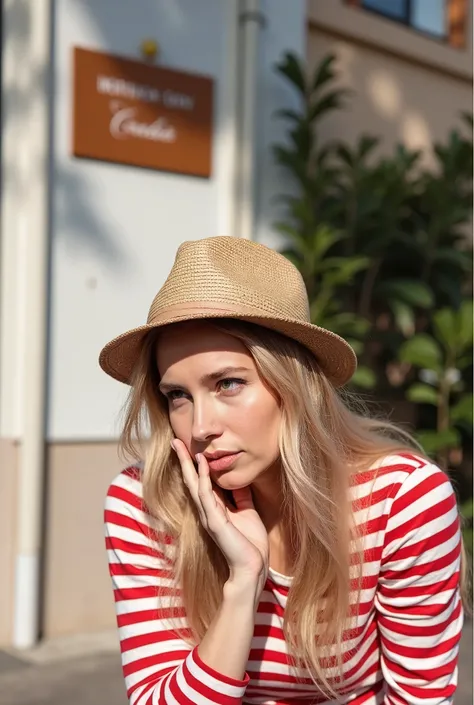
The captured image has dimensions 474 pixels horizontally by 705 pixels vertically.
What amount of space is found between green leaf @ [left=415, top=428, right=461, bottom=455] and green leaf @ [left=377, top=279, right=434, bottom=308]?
0.80 m

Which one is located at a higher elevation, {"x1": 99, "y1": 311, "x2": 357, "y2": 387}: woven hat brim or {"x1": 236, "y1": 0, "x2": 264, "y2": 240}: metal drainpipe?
{"x1": 236, "y1": 0, "x2": 264, "y2": 240}: metal drainpipe

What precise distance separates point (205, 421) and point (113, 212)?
3.07 meters

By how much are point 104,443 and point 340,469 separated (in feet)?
9.47

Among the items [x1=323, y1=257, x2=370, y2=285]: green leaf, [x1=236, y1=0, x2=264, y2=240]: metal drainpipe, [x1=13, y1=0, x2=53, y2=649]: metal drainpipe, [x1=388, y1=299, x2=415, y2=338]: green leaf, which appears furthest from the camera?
[x1=388, y1=299, x2=415, y2=338]: green leaf

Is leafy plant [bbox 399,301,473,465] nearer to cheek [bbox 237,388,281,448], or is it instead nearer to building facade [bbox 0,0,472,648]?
building facade [bbox 0,0,472,648]

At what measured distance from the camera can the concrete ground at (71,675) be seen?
3.74m

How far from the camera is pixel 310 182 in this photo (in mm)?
5125

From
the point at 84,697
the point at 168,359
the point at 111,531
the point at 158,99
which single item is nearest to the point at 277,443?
the point at 168,359

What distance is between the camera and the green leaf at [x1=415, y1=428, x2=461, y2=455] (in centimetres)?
486

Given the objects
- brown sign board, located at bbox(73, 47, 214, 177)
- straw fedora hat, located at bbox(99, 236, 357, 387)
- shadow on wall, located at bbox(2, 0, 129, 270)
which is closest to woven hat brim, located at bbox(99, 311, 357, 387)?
straw fedora hat, located at bbox(99, 236, 357, 387)

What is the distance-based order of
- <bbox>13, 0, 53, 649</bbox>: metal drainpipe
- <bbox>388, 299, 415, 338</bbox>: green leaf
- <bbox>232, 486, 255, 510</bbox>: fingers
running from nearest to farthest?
<bbox>232, 486, 255, 510</bbox>: fingers < <bbox>13, 0, 53, 649</bbox>: metal drainpipe < <bbox>388, 299, 415, 338</bbox>: green leaf

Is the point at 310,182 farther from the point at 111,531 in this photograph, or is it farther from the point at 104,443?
the point at 111,531

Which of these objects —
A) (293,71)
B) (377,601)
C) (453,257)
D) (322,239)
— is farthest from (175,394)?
(453,257)

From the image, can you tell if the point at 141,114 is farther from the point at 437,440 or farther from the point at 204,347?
the point at 204,347
